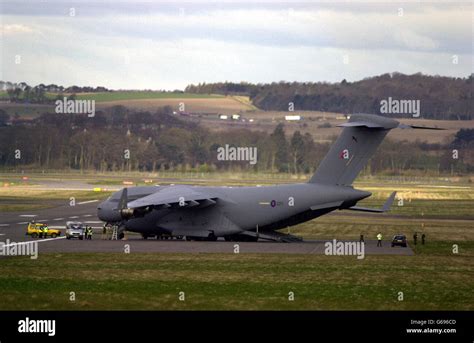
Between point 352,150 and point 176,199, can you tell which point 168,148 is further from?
point 352,150

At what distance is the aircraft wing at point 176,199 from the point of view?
5472cm

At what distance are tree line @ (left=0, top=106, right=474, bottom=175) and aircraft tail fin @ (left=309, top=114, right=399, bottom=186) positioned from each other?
53.6 metres

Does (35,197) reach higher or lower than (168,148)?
lower

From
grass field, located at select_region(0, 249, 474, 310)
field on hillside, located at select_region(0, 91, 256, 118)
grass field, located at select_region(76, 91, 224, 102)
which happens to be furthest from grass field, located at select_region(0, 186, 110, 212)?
grass field, located at select_region(0, 249, 474, 310)

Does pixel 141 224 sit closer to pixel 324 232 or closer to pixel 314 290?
pixel 324 232

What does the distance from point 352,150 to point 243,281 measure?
17333 millimetres

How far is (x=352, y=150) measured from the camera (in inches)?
2147

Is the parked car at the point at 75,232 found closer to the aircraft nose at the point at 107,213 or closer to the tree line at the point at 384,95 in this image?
the aircraft nose at the point at 107,213

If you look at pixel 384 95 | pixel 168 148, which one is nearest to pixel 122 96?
pixel 168 148

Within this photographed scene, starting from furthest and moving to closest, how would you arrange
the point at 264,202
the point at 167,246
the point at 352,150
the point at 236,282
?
the point at 264,202
the point at 352,150
the point at 167,246
the point at 236,282

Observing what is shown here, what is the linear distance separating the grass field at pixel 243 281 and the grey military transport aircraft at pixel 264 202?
576 cm

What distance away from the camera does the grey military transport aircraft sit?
5403cm

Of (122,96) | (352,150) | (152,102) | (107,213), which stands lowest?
(107,213)

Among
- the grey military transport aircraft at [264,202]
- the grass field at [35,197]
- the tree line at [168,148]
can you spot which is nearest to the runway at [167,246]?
the grey military transport aircraft at [264,202]
